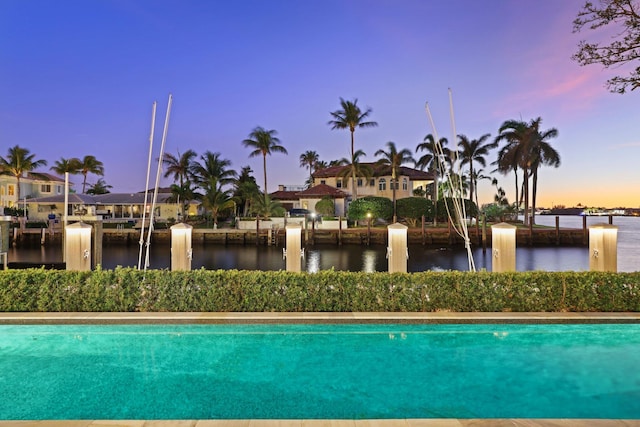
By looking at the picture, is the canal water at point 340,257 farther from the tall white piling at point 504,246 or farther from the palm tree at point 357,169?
the palm tree at point 357,169

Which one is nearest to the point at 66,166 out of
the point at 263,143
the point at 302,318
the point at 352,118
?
the point at 263,143

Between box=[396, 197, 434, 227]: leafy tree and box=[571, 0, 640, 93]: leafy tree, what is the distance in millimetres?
30311

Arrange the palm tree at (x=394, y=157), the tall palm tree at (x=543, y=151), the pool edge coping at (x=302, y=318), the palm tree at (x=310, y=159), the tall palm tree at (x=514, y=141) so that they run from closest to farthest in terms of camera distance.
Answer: the pool edge coping at (x=302, y=318), the tall palm tree at (x=543, y=151), the tall palm tree at (x=514, y=141), the palm tree at (x=394, y=157), the palm tree at (x=310, y=159)

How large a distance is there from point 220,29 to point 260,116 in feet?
92.2

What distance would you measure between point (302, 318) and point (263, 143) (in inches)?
1743

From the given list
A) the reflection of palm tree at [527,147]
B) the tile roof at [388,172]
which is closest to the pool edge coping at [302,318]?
the reflection of palm tree at [527,147]

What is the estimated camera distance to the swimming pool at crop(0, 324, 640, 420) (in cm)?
496

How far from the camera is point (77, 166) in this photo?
64062 mm

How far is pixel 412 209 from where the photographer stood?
42562 mm

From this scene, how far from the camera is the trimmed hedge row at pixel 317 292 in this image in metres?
8.07

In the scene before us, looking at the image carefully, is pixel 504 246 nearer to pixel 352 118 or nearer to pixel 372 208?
pixel 372 208

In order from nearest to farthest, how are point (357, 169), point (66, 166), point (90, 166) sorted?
point (357, 169) < point (66, 166) < point (90, 166)

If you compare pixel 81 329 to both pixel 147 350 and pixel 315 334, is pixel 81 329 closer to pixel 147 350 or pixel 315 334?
pixel 147 350

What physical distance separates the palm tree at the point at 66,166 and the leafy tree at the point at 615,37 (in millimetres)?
68042
